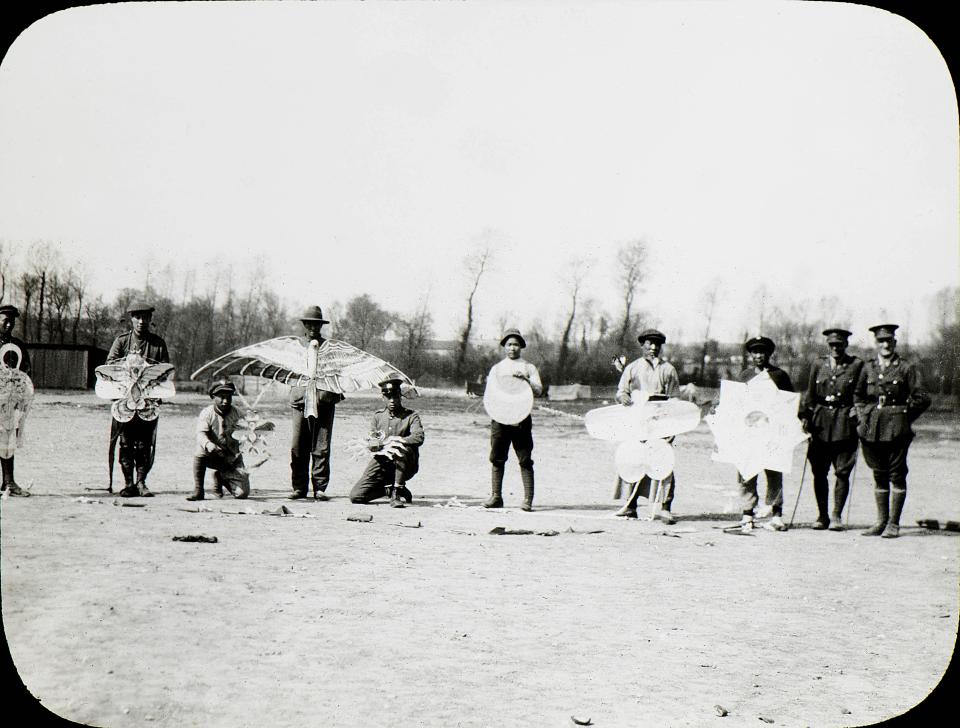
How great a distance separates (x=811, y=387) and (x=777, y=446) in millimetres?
492

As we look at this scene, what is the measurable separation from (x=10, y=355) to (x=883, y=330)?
5.41 metres

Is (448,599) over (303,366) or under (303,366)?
under

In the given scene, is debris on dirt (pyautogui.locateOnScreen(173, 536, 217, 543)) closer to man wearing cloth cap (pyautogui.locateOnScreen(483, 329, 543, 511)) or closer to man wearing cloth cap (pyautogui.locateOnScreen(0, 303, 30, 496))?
man wearing cloth cap (pyautogui.locateOnScreen(0, 303, 30, 496))

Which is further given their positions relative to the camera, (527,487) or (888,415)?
(527,487)

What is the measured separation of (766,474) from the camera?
5441 millimetres

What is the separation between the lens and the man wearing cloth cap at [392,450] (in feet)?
17.9

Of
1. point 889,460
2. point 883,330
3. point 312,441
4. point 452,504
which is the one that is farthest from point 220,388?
point 889,460

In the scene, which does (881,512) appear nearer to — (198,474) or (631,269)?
(631,269)

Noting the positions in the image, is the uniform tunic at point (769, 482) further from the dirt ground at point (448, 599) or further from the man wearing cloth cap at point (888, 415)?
the man wearing cloth cap at point (888, 415)

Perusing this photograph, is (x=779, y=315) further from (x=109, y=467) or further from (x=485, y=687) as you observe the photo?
Answer: (x=109, y=467)

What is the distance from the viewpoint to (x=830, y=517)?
18.3 feet

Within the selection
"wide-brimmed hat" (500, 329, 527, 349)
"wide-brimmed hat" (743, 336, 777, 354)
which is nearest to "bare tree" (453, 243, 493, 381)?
"wide-brimmed hat" (500, 329, 527, 349)

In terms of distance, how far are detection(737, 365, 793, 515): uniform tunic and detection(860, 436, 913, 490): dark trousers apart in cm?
59

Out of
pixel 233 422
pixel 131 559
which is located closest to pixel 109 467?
pixel 233 422
